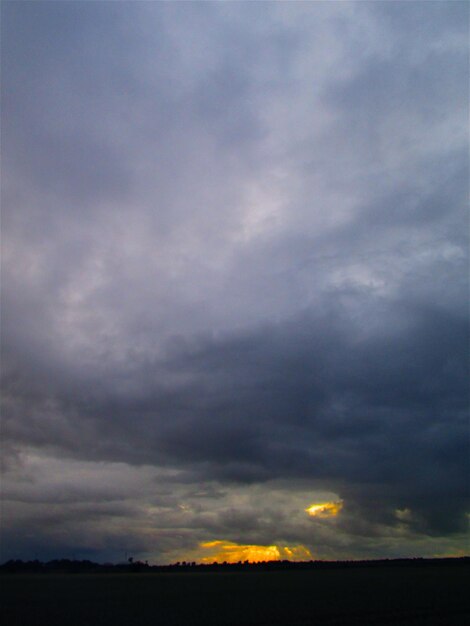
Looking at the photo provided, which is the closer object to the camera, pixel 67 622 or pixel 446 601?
pixel 67 622

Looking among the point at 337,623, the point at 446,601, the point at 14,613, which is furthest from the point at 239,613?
the point at 446,601

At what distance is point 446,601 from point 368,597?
39.0 ft

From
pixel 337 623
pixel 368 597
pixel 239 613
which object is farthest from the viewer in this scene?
pixel 368 597

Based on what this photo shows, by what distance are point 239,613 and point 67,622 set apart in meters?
17.7

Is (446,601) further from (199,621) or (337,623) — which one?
(199,621)

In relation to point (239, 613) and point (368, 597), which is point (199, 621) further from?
point (368, 597)

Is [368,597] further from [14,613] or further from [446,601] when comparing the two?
[14,613]

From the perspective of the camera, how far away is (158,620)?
5834 cm

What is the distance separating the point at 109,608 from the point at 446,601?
142 feet

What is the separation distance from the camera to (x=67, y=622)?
57750mm

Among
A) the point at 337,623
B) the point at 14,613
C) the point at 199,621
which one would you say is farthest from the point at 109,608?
the point at 337,623

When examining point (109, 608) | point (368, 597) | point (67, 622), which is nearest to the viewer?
point (67, 622)

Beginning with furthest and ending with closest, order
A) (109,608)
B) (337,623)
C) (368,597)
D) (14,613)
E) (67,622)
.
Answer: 1. (368,597)
2. (109,608)
3. (14,613)
4. (67,622)
5. (337,623)

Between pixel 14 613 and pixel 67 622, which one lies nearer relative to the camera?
pixel 67 622
